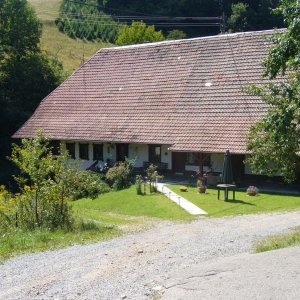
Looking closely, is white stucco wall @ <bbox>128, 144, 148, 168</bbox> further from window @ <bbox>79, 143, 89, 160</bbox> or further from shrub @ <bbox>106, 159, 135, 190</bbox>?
window @ <bbox>79, 143, 89, 160</bbox>

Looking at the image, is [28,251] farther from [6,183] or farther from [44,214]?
[6,183]

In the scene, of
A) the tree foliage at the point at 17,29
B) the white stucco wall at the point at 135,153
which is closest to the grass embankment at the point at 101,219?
the white stucco wall at the point at 135,153

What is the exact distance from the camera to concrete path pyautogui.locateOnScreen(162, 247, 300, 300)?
791 cm

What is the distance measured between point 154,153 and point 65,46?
45.1 meters

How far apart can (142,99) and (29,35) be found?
16.3m

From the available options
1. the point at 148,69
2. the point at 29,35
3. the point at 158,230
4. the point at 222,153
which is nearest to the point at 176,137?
the point at 222,153

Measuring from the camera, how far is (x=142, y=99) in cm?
3231

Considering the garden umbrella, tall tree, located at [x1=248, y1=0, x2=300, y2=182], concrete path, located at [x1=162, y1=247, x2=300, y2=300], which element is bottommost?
concrete path, located at [x1=162, y1=247, x2=300, y2=300]

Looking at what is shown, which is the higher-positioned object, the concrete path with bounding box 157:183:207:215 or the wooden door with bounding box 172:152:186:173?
the wooden door with bounding box 172:152:186:173

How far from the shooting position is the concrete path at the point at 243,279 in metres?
7.91

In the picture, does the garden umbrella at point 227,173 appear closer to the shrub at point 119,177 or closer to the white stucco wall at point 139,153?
the shrub at point 119,177

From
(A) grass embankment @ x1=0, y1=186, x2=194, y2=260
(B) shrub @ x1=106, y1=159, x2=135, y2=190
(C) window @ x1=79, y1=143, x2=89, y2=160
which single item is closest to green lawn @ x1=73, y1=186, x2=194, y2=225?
(A) grass embankment @ x1=0, y1=186, x2=194, y2=260

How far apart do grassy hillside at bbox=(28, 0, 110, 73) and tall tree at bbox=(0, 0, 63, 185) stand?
1584 cm

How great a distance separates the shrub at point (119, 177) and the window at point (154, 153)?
2.47 meters
